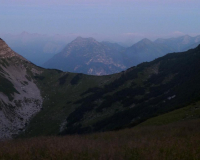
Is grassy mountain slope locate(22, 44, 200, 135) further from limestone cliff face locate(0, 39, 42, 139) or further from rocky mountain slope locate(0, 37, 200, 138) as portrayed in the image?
limestone cliff face locate(0, 39, 42, 139)

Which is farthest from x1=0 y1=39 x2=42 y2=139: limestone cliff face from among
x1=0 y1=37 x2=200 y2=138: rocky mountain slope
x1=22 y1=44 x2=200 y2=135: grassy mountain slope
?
x1=22 y1=44 x2=200 y2=135: grassy mountain slope

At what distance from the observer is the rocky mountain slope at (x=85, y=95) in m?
42.3

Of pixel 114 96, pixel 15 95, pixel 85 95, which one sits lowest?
pixel 114 96

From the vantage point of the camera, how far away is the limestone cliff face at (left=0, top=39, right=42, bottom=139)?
48.9 meters

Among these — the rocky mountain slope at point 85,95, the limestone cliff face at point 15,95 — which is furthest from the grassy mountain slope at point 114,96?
the limestone cliff face at point 15,95

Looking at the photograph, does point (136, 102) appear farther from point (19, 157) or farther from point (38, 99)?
point (19, 157)

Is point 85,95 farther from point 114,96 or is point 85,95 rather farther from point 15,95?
point 15,95

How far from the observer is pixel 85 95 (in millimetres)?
67562

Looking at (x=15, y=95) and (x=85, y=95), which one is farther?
(x=85, y=95)

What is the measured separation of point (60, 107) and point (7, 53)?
42.1 m

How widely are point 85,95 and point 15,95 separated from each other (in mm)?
20745

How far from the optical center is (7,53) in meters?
89.1

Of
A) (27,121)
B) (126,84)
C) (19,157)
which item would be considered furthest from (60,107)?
(19,157)

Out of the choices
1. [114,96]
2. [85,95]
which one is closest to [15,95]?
[85,95]
